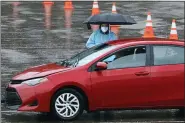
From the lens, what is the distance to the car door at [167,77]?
35.3 feet

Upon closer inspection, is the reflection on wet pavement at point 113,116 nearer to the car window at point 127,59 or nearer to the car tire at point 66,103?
the car tire at point 66,103

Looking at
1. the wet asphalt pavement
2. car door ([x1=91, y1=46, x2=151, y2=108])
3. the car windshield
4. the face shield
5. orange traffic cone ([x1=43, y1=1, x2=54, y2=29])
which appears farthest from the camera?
orange traffic cone ([x1=43, y1=1, x2=54, y2=29])

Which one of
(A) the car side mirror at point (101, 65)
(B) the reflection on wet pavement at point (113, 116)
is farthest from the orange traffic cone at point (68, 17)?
(A) the car side mirror at point (101, 65)

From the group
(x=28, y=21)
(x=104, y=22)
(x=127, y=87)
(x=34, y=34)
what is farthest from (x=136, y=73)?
(x=28, y=21)

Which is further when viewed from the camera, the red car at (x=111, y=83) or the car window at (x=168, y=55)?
the car window at (x=168, y=55)

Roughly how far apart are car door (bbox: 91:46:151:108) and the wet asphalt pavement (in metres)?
0.36

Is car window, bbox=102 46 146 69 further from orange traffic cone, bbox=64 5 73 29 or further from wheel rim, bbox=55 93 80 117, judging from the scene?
orange traffic cone, bbox=64 5 73 29

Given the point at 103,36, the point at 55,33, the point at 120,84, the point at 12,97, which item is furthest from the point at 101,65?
the point at 55,33

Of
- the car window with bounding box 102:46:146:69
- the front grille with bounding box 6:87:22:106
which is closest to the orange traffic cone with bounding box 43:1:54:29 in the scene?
the front grille with bounding box 6:87:22:106

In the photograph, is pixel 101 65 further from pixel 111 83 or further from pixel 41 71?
pixel 41 71

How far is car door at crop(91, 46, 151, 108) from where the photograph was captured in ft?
34.9

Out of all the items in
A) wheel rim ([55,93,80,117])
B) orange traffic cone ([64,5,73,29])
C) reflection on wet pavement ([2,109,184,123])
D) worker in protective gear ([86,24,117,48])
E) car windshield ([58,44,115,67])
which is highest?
orange traffic cone ([64,5,73,29])

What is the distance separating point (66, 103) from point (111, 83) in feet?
2.58

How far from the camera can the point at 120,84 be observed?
10.6 meters
